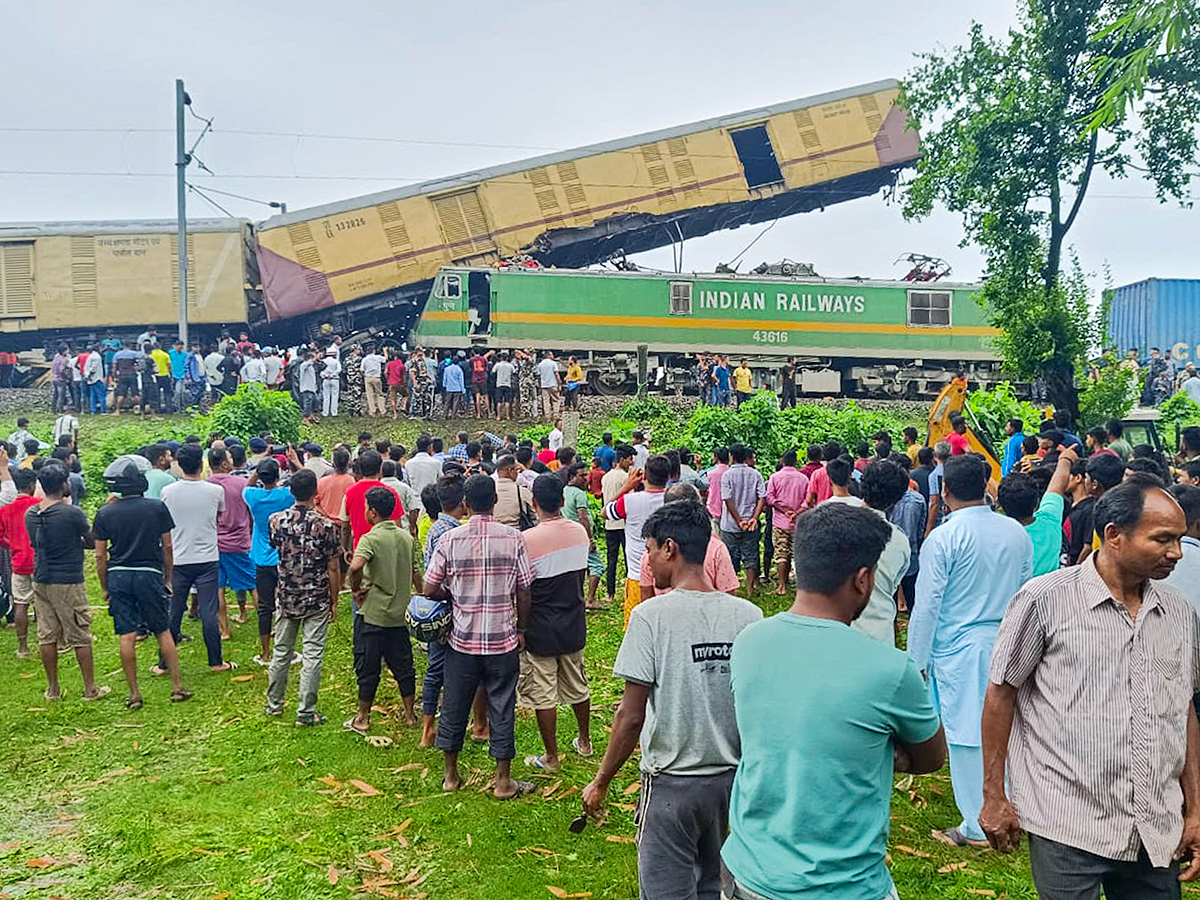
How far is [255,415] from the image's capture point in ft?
46.8

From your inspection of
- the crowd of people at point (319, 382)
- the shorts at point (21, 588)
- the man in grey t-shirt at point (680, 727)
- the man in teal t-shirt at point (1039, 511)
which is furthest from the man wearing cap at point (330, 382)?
the man in grey t-shirt at point (680, 727)

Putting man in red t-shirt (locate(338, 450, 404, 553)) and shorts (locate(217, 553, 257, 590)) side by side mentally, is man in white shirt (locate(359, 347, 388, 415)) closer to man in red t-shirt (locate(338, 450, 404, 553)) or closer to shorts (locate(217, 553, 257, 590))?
shorts (locate(217, 553, 257, 590))

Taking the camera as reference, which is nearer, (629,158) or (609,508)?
(609,508)

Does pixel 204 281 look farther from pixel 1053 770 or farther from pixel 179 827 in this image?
pixel 1053 770

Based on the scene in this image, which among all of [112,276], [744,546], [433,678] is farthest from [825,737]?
[112,276]

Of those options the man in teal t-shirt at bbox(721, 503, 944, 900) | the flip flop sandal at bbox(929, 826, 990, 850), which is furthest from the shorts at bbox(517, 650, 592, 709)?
the man in teal t-shirt at bbox(721, 503, 944, 900)

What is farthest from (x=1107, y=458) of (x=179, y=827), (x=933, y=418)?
(x=933, y=418)

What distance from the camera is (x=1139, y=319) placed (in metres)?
26.3

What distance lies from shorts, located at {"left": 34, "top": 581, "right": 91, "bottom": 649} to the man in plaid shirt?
3098 mm

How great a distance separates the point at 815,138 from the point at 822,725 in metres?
24.8

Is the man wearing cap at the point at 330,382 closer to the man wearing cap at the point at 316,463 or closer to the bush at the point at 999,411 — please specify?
the man wearing cap at the point at 316,463

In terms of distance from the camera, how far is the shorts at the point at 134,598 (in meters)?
6.46

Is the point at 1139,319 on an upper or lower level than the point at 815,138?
lower

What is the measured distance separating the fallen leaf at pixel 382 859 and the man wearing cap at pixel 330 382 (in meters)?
15.8
